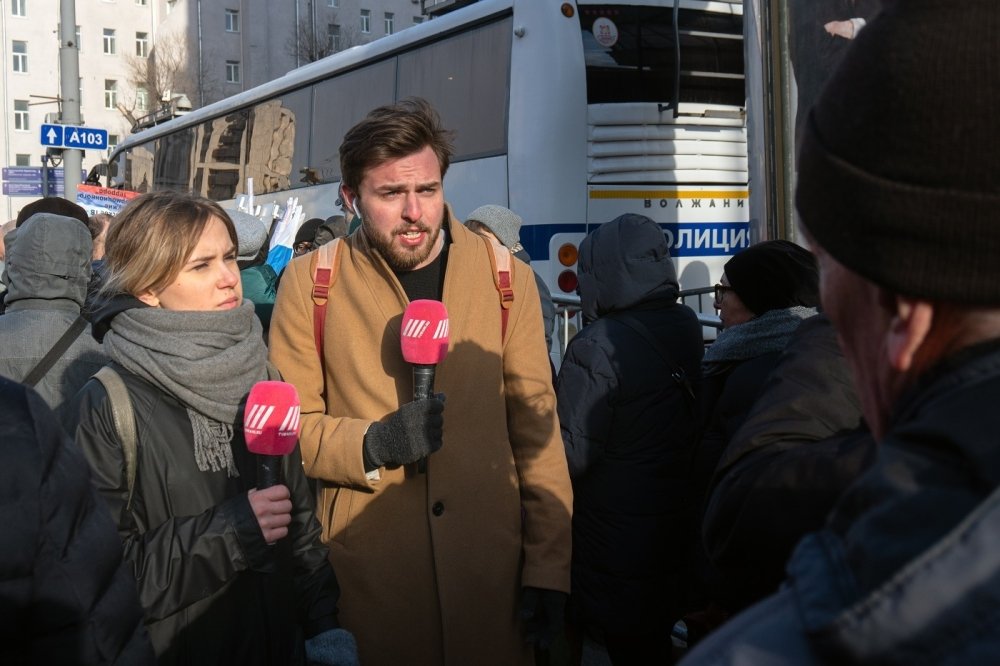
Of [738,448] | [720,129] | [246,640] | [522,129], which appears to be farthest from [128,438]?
[720,129]

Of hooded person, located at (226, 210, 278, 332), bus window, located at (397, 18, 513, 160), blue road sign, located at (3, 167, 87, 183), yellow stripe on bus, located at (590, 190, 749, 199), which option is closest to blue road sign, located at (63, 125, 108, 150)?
bus window, located at (397, 18, 513, 160)

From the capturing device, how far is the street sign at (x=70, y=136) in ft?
42.8

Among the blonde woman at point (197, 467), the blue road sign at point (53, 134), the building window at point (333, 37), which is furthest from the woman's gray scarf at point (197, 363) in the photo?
the building window at point (333, 37)

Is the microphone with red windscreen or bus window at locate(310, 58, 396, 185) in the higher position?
bus window at locate(310, 58, 396, 185)

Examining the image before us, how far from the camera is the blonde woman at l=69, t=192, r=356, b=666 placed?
2.37 m

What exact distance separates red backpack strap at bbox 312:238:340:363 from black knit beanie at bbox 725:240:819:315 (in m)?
1.24

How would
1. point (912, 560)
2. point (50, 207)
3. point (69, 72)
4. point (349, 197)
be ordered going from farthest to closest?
point (69, 72)
point (50, 207)
point (349, 197)
point (912, 560)

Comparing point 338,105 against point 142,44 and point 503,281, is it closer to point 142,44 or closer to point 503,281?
→ point 503,281

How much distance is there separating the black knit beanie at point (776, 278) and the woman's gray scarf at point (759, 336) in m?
0.04

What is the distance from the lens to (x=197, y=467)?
98.7 inches

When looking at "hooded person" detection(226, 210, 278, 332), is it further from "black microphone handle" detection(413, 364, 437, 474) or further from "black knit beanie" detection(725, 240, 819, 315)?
"black knit beanie" detection(725, 240, 819, 315)

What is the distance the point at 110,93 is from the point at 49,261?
206ft

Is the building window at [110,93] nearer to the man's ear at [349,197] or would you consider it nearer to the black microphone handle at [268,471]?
the man's ear at [349,197]

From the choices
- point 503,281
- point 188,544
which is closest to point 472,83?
point 503,281
